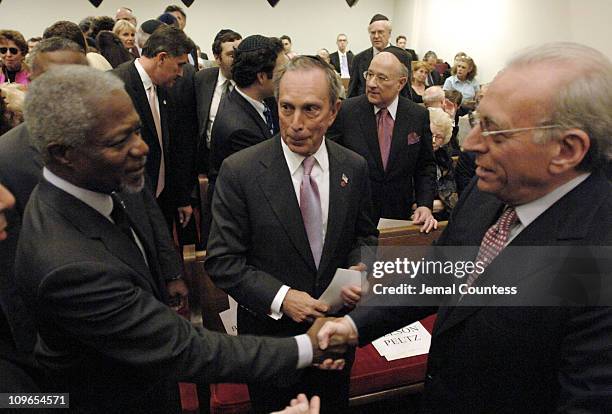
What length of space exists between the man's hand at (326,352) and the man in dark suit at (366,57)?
4403mm

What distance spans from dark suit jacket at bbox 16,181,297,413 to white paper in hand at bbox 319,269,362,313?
0.95 ft

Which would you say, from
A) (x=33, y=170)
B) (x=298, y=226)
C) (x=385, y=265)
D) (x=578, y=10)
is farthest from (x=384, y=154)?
(x=578, y=10)

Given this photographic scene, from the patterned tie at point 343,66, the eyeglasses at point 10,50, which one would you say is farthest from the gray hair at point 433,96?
the patterned tie at point 343,66

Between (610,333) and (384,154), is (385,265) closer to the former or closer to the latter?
(610,333)

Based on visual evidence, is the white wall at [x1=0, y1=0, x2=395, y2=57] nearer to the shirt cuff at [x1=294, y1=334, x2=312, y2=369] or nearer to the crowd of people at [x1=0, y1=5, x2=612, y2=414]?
the crowd of people at [x1=0, y1=5, x2=612, y2=414]

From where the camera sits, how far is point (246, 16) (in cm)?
1388

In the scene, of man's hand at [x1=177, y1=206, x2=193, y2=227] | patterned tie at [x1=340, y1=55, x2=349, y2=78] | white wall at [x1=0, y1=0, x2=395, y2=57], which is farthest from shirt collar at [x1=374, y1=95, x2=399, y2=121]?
white wall at [x1=0, y1=0, x2=395, y2=57]

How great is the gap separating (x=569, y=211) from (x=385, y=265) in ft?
2.97

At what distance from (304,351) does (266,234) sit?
463mm

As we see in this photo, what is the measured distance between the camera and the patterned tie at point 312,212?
1804mm

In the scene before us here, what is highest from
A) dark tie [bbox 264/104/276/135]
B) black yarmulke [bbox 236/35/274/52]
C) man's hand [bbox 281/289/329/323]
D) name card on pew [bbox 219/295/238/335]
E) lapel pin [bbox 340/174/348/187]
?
black yarmulke [bbox 236/35/274/52]

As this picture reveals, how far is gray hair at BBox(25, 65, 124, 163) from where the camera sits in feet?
4.15

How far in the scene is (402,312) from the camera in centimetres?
172

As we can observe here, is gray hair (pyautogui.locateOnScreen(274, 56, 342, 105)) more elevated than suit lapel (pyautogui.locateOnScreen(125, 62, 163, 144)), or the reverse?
gray hair (pyautogui.locateOnScreen(274, 56, 342, 105))
